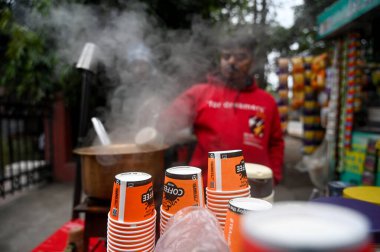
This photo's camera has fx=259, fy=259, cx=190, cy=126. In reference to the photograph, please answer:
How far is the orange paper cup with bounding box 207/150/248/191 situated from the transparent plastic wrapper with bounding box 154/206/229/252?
0.16 m

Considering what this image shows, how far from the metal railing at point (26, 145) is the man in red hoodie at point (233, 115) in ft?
13.7

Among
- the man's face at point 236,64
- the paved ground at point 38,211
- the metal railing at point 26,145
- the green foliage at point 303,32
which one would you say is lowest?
the paved ground at point 38,211

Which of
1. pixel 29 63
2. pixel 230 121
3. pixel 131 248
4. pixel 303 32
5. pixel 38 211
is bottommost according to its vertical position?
pixel 38 211

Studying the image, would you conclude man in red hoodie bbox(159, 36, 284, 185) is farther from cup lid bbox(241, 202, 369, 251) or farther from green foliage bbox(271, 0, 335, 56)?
cup lid bbox(241, 202, 369, 251)

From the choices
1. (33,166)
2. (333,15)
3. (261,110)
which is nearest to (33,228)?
(33,166)

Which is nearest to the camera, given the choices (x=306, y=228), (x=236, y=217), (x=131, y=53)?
(x=306, y=228)

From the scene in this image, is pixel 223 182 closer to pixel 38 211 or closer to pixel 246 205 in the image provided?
pixel 246 205

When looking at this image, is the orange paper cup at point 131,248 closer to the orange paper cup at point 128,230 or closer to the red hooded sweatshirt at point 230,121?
the orange paper cup at point 128,230

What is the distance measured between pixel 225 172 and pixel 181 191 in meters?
0.21

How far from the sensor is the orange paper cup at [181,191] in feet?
3.54

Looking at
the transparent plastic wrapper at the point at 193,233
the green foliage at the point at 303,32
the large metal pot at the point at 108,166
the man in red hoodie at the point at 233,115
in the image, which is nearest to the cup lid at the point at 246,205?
the transparent plastic wrapper at the point at 193,233

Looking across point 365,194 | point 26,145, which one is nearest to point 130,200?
point 365,194

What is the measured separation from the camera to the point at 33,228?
13.4 ft

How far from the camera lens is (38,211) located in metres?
4.71
